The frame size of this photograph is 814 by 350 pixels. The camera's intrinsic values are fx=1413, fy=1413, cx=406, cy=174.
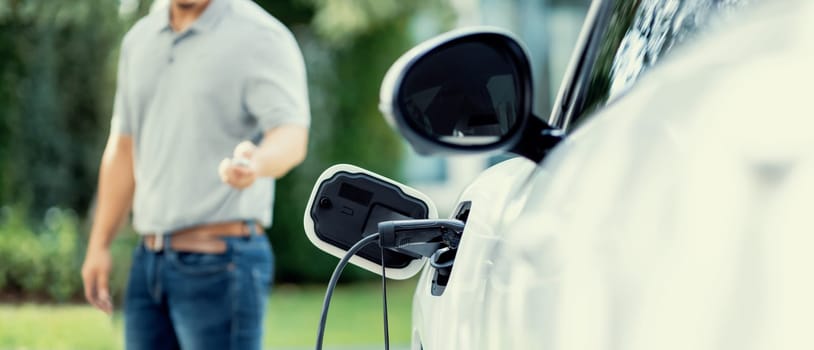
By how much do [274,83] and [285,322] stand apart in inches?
304

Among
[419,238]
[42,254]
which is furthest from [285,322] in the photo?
[419,238]

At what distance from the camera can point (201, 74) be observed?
3.87 metres

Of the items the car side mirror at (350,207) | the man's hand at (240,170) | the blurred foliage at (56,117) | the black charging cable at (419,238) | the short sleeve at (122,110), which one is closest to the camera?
the black charging cable at (419,238)

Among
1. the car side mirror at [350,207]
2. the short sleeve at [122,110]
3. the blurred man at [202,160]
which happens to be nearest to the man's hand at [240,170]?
the blurred man at [202,160]

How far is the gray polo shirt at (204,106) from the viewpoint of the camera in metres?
3.77

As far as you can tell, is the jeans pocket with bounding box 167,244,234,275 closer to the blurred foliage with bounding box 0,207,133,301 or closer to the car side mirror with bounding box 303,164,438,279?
the car side mirror with bounding box 303,164,438,279

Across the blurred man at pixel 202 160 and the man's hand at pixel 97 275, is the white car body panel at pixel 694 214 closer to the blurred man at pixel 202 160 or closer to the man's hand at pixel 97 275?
the blurred man at pixel 202 160

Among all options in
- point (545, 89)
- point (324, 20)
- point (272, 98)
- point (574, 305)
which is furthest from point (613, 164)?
point (545, 89)

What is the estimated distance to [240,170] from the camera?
3412 millimetres

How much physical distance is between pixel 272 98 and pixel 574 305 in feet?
9.61

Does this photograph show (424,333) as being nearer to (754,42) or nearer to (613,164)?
(613,164)

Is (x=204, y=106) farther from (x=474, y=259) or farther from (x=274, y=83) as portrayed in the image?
(x=474, y=259)

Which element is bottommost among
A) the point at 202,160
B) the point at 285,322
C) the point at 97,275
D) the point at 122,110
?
the point at 285,322

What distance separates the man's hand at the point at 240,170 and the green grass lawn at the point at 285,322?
6499 millimetres
